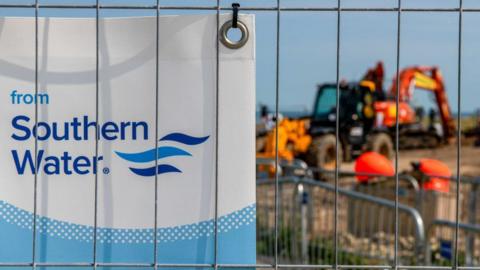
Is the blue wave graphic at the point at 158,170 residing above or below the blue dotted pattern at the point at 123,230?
above

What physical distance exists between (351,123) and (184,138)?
1932cm

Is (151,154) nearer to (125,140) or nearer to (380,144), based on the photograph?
(125,140)

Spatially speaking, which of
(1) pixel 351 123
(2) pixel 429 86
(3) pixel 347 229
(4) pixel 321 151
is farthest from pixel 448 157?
(3) pixel 347 229

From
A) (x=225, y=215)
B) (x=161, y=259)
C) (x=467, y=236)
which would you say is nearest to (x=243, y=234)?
(x=225, y=215)

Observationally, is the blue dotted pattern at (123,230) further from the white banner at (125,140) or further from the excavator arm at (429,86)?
the excavator arm at (429,86)

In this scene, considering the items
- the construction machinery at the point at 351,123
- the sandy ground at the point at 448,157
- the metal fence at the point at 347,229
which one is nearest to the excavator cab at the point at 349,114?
the construction machinery at the point at 351,123

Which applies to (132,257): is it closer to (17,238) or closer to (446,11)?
(17,238)

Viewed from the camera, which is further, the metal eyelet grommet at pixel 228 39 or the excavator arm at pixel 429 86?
the excavator arm at pixel 429 86

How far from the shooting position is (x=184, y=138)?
281 cm

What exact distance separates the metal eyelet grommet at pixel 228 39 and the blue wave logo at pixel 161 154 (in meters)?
0.31

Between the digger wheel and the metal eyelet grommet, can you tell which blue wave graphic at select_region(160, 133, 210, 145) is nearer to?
the metal eyelet grommet

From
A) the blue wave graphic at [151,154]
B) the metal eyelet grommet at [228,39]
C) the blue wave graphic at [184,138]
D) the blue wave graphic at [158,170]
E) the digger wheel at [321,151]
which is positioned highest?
the digger wheel at [321,151]

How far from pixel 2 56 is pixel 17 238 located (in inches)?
23.0

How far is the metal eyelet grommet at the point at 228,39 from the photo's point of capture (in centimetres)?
277
